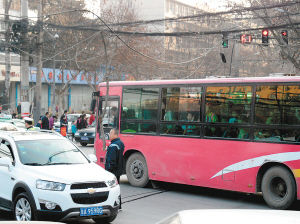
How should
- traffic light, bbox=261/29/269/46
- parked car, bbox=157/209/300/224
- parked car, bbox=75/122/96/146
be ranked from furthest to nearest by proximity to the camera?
parked car, bbox=75/122/96/146 → traffic light, bbox=261/29/269/46 → parked car, bbox=157/209/300/224

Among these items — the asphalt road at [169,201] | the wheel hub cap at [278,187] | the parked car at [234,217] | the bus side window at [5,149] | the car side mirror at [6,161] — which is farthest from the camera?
the wheel hub cap at [278,187]

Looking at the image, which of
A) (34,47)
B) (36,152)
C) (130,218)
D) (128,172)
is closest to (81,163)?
(36,152)

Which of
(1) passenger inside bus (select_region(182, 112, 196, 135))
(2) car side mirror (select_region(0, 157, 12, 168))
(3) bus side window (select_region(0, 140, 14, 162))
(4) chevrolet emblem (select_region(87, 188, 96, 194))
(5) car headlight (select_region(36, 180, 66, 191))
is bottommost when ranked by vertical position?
(4) chevrolet emblem (select_region(87, 188, 96, 194))

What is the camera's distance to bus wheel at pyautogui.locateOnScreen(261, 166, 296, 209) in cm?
1062

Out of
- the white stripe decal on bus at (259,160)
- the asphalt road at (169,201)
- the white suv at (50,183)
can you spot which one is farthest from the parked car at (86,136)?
the white suv at (50,183)

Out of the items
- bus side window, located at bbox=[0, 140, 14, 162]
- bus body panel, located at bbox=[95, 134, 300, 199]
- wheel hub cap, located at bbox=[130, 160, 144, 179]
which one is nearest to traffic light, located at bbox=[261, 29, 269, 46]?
bus body panel, located at bbox=[95, 134, 300, 199]

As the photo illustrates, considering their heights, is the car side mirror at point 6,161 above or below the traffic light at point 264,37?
below

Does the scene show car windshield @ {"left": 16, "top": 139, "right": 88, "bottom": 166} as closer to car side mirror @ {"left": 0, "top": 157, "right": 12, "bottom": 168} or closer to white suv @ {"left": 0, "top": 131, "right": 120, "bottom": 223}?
white suv @ {"left": 0, "top": 131, "right": 120, "bottom": 223}

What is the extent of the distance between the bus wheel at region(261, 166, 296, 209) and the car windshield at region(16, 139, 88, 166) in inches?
156

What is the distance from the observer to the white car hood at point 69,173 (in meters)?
8.21

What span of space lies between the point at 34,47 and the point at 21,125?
4304 millimetres

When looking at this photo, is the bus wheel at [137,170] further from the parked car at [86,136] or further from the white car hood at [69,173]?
the parked car at [86,136]

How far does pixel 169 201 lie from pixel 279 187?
2.48m

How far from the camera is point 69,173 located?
332 inches
